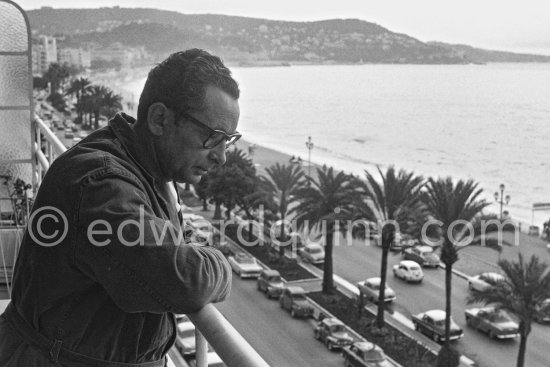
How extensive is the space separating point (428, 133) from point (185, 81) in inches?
3400

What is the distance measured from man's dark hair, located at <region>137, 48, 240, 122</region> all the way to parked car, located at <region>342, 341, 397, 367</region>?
1408cm

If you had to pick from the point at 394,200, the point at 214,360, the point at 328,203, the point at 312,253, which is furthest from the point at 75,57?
the point at 214,360

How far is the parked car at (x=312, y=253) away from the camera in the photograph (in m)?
25.1

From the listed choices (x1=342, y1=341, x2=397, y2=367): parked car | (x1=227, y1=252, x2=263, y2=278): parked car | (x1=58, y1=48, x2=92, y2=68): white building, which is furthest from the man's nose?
(x1=58, y1=48, x2=92, y2=68): white building

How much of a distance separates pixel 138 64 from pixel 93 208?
178 m

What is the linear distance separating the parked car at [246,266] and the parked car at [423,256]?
603 cm

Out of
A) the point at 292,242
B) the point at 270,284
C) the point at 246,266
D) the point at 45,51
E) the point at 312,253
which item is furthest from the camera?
the point at 45,51

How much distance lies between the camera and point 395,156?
218 ft

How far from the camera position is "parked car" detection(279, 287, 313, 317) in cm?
1902

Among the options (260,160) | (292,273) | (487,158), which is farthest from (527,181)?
(292,273)

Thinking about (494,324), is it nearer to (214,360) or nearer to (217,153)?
(214,360)

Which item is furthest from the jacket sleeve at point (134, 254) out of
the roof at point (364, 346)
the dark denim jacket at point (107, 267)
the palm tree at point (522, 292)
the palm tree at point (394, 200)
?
the palm tree at point (394, 200)

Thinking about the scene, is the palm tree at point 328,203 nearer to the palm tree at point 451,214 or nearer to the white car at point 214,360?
the palm tree at point 451,214

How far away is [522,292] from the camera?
14.7 meters
